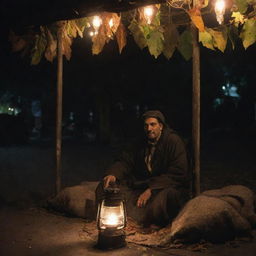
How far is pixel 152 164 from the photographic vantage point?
20.4 feet

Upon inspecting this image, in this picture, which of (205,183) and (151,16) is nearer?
(151,16)

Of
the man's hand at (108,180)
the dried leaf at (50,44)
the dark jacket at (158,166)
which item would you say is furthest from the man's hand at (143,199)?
the dried leaf at (50,44)

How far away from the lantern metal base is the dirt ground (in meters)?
0.10

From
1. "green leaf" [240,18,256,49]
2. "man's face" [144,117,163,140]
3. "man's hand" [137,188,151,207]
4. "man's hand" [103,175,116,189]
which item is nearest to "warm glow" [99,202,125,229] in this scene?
"man's hand" [137,188,151,207]

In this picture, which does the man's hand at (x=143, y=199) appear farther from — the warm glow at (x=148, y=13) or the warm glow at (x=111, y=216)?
the warm glow at (x=148, y=13)

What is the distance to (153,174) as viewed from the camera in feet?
20.4

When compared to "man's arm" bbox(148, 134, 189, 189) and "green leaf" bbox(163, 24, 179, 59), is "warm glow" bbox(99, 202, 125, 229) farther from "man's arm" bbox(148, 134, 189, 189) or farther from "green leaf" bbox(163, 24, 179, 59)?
"green leaf" bbox(163, 24, 179, 59)

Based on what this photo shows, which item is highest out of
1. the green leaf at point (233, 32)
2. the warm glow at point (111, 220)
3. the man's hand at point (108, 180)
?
the green leaf at point (233, 32)

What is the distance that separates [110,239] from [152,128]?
1847mm

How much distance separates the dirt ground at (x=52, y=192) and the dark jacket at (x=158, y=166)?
1003 mm

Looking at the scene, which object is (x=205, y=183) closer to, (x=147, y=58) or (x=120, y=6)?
(x=120, y=6)

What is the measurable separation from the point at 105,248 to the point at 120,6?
9.55 ft

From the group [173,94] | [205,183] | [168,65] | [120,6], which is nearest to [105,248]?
[120,6]

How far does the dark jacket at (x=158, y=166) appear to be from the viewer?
19.4ft
